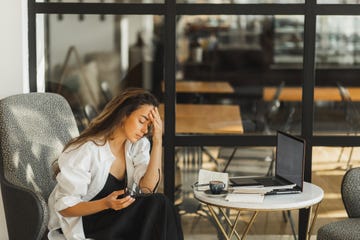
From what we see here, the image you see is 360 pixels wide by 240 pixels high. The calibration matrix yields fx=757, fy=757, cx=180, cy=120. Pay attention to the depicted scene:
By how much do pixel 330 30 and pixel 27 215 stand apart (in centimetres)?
260

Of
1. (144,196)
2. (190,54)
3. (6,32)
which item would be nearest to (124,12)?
(6,32)

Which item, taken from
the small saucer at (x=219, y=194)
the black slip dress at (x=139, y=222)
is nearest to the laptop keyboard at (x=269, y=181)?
the small saucer at (x=219, y=194)

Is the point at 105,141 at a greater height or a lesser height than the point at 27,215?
greater

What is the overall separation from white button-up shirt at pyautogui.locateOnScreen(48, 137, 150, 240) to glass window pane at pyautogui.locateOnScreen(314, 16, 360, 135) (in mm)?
1502

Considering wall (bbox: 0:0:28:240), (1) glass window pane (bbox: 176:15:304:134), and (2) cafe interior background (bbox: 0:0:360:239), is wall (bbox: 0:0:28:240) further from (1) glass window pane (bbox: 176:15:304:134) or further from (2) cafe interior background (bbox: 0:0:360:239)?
(1) glass window pane (bbox: 176:15:304:134)

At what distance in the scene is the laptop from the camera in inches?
146

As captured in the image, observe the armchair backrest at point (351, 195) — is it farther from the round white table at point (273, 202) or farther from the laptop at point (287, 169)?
the laptop at point (287, 169)

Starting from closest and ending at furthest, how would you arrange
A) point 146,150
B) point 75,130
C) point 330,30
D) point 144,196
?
point 144,196
point 146,150
point 75,130
point 330,30

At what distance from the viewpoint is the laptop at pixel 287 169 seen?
146 inches

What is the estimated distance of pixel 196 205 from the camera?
457 centimetres

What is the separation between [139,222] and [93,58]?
257cm

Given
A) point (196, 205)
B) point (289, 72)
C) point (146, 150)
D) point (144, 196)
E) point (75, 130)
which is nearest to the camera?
point (144, 196)

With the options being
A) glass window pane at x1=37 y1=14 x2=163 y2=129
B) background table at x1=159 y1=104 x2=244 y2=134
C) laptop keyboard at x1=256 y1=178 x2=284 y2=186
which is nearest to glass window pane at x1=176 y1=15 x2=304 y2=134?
background table at x1=159 y1=104 x2=244 y2=134

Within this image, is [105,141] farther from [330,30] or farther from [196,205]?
[330,30]
